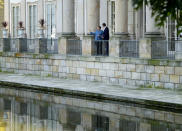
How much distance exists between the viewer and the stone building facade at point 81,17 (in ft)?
69.1

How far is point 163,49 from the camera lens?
18328 mm

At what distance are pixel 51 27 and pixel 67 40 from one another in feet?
25.0

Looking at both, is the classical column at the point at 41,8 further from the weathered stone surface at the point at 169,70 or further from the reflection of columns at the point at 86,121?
the reflection of columns at the point at 86,121

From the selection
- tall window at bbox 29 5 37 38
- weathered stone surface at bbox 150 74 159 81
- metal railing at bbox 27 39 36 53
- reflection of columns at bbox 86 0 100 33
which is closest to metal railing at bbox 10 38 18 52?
metal railing at bbox 27 39 36 53

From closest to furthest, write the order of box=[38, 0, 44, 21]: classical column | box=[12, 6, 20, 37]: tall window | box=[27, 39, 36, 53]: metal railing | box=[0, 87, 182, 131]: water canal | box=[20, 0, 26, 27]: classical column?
box=[0, 87, 182, 131]: water canal, box=[27, 39, 36, 53]: metal railing, box=[38, 0, 44, 21]: classical column, box=[20, 0, 26, 27]: classical column, box=[12, 6, 20, 37]: tall window

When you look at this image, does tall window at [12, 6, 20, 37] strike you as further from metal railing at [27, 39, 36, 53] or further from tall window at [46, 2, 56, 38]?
metal railing at [27, 39, 36, 53]

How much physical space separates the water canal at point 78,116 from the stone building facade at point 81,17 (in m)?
5.58

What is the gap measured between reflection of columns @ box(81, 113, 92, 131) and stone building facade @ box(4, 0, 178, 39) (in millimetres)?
7216

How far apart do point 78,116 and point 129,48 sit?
7.40 meters

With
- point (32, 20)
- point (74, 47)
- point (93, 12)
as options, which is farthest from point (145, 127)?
point (32, 20)

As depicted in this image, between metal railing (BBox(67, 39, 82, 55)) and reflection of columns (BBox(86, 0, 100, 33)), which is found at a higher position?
reflection of columns (BBox(86, 0, 100, 33))

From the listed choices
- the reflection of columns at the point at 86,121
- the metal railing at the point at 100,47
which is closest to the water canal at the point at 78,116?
the reflection of columns at the point at 86,121

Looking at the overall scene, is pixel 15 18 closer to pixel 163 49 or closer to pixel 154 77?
pixel 163 49

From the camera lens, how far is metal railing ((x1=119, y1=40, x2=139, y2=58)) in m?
19.2
